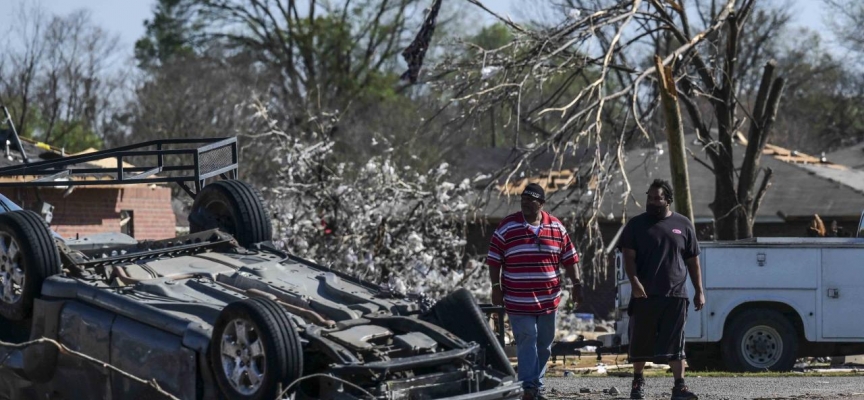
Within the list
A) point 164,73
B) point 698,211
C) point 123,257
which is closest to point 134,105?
point 164,73

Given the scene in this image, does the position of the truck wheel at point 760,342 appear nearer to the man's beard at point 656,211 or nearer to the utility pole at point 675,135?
the utility pole at point 675,135

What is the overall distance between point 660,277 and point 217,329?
3668 millimetres

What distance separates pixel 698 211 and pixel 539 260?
1655 centimetres

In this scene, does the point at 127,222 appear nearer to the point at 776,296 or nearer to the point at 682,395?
the point at 776,296

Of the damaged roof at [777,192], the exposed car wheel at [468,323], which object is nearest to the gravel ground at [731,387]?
the exposed car wheel at [468,323]

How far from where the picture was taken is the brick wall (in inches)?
894

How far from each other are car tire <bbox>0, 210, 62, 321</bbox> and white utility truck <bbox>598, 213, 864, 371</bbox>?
687cm

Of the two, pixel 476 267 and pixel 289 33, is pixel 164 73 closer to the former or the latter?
pixel 289 33

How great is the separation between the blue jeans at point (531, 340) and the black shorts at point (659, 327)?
712 millimetres

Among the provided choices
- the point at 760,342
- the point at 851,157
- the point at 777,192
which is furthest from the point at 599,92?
the point at 851,157

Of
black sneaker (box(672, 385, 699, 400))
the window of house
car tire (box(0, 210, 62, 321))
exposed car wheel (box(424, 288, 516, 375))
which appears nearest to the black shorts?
black sneaker (box(672, 385, 699, 400))

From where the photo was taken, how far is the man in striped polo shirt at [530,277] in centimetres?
895

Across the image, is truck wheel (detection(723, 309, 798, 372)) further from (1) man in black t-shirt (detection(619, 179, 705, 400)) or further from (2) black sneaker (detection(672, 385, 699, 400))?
(2) black sneaker (detection(672, 385, 699, 400))

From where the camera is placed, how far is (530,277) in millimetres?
8961
